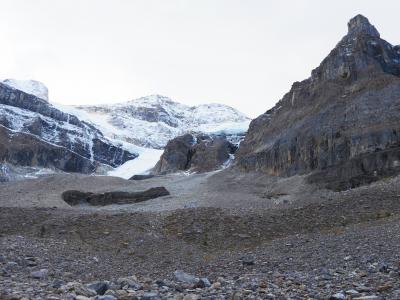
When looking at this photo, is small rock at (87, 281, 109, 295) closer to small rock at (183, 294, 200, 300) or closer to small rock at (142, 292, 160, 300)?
small rock at (142, 292, 160, 300)

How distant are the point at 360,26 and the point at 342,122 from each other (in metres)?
19.2

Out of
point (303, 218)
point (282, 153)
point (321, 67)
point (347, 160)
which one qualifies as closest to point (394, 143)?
point (347, 160)

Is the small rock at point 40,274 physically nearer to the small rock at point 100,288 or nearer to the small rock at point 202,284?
the small rock at point 100,288

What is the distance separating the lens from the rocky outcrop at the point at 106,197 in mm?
46125

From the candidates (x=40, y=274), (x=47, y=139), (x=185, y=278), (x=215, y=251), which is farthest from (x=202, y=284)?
(x=47, y=139)

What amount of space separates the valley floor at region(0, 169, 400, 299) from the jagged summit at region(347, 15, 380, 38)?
39.3 metres

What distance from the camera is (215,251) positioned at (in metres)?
20.6

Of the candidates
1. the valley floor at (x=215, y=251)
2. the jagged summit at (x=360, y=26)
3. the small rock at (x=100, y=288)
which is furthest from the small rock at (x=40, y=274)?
the jagged summit at (x=360, y=26)

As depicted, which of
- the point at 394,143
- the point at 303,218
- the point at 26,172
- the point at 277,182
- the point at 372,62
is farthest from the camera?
the point at 26,172

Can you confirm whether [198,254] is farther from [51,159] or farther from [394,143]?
[51,159]

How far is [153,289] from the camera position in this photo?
35.5 feet

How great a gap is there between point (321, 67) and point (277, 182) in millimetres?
19391

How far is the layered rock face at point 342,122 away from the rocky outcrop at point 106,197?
15.3 meters

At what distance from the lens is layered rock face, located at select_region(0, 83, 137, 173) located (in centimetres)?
13262
